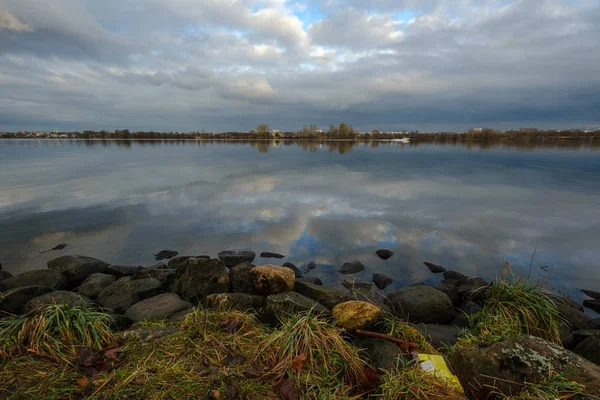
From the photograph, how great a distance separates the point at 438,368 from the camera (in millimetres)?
3334

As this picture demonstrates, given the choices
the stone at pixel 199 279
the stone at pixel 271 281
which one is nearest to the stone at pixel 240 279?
the stone at pixel 199 279

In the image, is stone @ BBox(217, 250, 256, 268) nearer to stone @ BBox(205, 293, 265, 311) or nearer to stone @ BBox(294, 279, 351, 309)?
stone @ BBox(294, 279, 351, 309)

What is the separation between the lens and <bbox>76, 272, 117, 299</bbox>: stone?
282 inches

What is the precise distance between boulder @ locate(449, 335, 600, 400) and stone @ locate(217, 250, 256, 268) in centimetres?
801

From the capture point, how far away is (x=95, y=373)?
313cm

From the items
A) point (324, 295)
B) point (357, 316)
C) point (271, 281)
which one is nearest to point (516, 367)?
point (357, 316)

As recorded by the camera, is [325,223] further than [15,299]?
Yes

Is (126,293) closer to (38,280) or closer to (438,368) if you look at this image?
(38,280)

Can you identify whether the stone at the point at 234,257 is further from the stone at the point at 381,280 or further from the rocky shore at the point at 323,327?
the stone at the point at 381,280

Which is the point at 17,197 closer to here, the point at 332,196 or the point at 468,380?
the point at 332,196


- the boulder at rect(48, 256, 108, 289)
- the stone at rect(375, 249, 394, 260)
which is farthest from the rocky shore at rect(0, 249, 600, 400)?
the stone at rect(375, 249, 394, 260)

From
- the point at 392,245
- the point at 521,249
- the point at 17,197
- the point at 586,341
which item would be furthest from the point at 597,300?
the point at 17,197

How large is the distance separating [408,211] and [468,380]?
47.9 feet

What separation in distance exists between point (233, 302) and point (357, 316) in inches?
87.9
